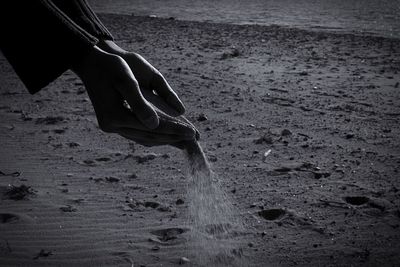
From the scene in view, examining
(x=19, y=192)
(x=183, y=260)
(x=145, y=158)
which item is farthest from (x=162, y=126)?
(x=145, y=158)

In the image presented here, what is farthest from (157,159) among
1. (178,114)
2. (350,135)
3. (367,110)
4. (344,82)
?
(344,82)

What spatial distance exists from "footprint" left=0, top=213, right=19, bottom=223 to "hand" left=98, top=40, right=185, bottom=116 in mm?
1758

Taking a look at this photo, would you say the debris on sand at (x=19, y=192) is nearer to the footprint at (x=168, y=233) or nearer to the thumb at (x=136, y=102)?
Result: the footprint at (x=168, y=233)

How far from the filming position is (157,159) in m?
4.08

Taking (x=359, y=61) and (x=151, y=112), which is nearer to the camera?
(x=151, y=112)

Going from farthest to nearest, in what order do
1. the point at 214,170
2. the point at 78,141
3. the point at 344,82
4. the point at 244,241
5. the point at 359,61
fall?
the point at 359,61 → the point at 344,82 → the point at 78,141 → the point at 214,170 → the point at 244,241

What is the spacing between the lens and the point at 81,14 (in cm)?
178

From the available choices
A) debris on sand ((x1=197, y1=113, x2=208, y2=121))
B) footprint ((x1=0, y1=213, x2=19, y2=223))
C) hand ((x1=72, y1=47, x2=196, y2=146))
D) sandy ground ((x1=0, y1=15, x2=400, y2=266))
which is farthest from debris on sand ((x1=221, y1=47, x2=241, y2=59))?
hand ((x1=72, y1=47, x2=196, y2=146))

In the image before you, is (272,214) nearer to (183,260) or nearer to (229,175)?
(229,175)

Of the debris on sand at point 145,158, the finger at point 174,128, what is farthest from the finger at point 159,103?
the debris on sand at point 145,158

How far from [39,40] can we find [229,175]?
2616 mm

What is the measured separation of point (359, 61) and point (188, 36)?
6.08 m

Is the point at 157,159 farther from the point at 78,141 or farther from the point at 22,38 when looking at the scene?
the point at 22,38

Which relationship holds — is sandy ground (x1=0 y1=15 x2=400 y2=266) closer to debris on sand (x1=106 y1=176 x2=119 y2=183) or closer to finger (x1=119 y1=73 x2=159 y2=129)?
debris on sand (x1=106 y1=176 x2=119 y2=183)
